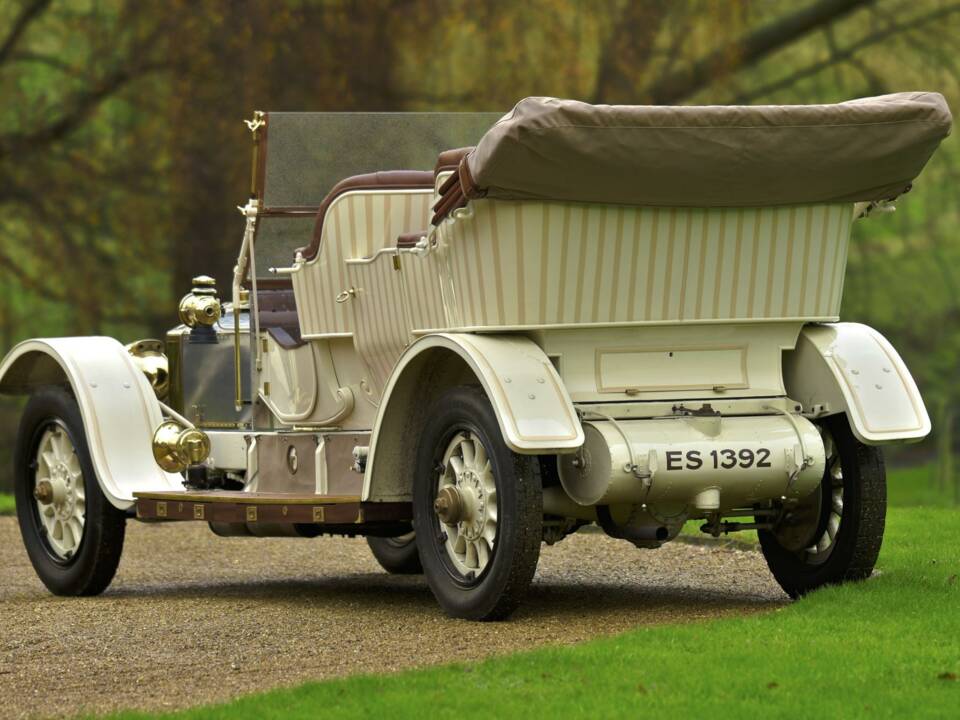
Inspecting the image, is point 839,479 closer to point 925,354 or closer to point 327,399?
point 327,399

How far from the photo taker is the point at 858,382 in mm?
6902

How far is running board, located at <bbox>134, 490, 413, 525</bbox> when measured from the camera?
7.21 metres

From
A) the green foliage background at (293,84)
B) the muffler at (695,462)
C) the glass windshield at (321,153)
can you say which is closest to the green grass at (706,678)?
the muffler at (695,462)

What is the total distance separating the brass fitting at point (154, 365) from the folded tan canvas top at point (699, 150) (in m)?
2.92

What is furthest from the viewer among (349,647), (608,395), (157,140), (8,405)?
(8,405)

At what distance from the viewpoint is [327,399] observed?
809 cm

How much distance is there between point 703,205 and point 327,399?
6.93ft

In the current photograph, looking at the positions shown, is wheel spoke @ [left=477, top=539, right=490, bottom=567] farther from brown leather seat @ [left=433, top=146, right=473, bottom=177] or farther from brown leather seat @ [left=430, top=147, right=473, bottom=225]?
brown leather seat @ [left=433, top=146, right=473, bottom=177]

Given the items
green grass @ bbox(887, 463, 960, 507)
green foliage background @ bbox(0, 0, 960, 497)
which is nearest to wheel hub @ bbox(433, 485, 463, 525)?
green grass @ bbox(887, 463, 960, 507)

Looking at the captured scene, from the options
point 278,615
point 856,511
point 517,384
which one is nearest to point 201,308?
point 278,615

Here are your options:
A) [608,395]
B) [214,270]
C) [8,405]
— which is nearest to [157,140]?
[214,270]

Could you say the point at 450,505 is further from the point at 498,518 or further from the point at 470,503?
the point at 498,518

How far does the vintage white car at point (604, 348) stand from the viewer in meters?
6.46

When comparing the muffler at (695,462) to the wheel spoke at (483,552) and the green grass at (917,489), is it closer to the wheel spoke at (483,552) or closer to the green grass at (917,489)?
the wheel spoke at (483,552)
